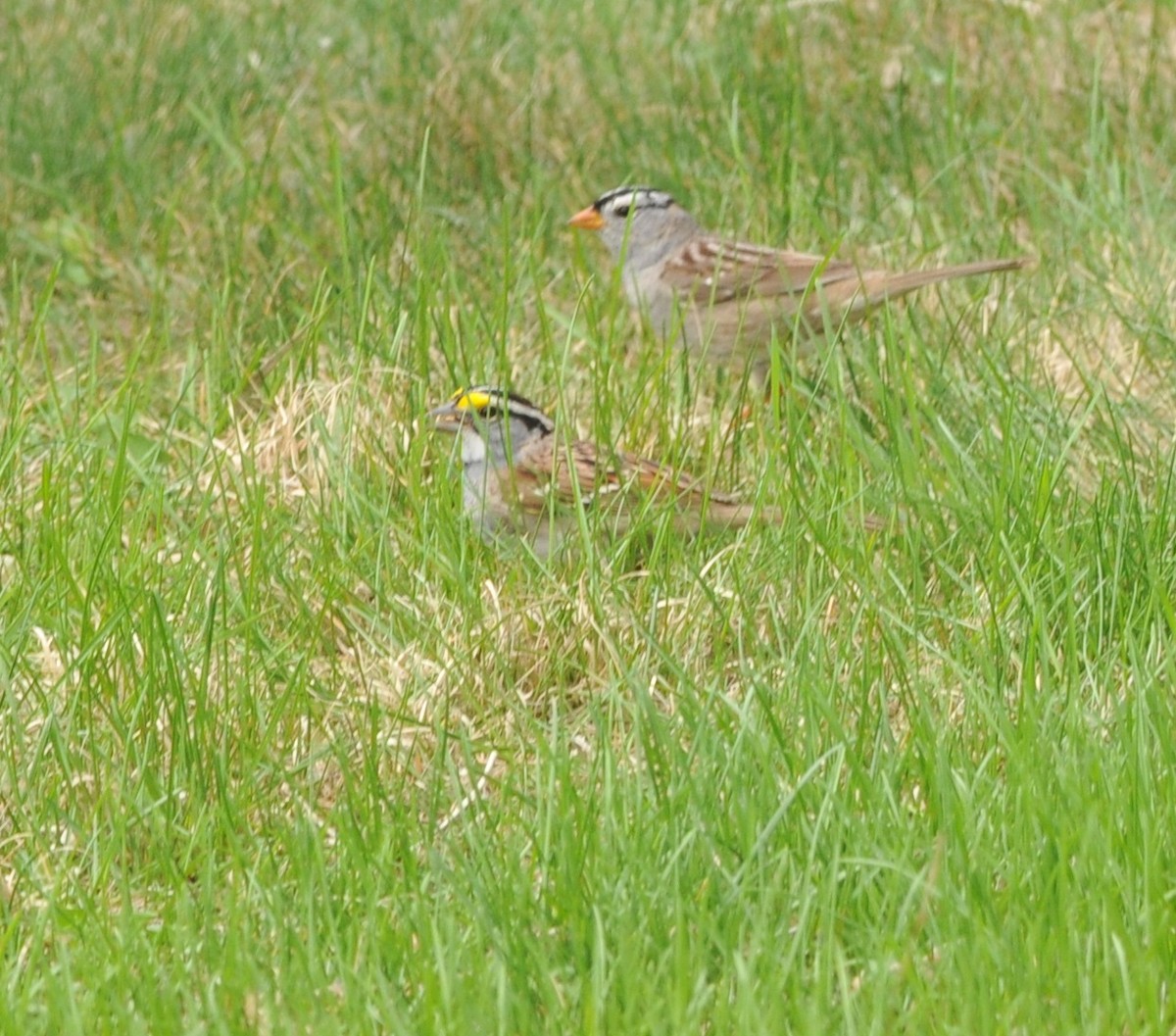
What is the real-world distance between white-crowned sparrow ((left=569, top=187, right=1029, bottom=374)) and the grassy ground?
0.52 feet

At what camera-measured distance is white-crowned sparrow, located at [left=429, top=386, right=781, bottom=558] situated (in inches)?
212

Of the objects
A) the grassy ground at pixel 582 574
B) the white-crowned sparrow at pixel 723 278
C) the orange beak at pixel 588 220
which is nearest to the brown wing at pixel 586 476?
the grassy ground at pixel 582 574

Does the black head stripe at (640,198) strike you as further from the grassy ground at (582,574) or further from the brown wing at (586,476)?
the brown wing at (586,476)

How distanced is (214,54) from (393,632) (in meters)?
4.67

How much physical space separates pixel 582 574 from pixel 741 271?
2.37 metres

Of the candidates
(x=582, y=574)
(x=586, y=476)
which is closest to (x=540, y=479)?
(x=586, y=476)

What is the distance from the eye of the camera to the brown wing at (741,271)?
674 cm

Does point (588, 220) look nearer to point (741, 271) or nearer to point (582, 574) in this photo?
point (741, 271)

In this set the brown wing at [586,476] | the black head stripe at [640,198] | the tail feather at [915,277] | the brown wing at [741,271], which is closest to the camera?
the brown wing at [586,476]

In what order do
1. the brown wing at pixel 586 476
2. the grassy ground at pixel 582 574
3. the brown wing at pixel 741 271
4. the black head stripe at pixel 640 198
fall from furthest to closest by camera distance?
the black head stripe at pixel 640 198, the brown wing at pixel 741 271, the brown wing at pixel 586 476, the grassy ground at pixel 582 574

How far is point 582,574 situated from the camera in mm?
4941

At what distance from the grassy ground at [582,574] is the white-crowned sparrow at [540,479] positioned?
13 cm

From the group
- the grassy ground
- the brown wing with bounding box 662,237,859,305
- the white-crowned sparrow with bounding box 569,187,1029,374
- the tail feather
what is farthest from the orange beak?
the tail feather

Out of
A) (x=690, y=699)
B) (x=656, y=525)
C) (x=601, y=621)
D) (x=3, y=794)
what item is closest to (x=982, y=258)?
(x=656, y=525)
